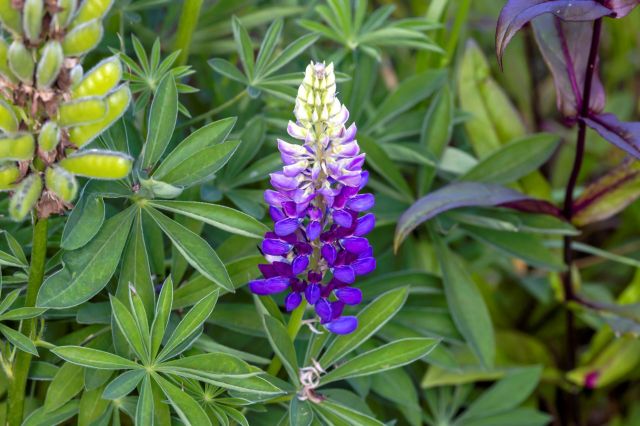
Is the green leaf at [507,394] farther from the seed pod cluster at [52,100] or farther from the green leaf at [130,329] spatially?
the seed pod cluster at [52,100]

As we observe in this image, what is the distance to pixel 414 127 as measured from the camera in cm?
188

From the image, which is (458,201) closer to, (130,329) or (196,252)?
(196,252)

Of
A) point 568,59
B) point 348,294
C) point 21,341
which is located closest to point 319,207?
point 348,294

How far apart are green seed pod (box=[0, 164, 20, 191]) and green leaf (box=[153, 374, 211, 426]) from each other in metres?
0.33

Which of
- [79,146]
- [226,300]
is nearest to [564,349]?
[226,300]

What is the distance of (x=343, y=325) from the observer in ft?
3.95

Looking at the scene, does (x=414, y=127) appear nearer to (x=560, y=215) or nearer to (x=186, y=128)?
(x=560, y=215)

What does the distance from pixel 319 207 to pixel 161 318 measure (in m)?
0.28

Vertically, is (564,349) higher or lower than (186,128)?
lower

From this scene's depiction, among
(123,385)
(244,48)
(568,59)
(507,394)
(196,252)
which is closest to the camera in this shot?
(123,385)

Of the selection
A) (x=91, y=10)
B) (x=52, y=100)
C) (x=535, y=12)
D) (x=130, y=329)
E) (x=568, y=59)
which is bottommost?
(x=130, y=329)

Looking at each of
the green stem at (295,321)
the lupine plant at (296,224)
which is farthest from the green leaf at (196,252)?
the green stem at (295,321)

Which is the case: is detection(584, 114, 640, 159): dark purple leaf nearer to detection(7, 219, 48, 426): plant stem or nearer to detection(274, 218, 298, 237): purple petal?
detection(274, 218, 298, 237): purple petal

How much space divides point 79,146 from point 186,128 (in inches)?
21.9
